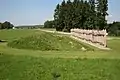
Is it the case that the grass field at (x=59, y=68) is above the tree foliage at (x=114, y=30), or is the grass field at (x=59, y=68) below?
above

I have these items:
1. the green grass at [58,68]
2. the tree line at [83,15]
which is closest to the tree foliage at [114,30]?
the tree line at [83,15]

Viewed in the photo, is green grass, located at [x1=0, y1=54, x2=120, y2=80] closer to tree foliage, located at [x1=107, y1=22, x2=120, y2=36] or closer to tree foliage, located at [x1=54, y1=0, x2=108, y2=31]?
tree foliage, located at [x1=107, y1=22, x2=120, y2=36]

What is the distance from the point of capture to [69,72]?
1255cm

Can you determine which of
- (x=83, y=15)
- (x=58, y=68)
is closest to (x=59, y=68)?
(x=58, y=68)

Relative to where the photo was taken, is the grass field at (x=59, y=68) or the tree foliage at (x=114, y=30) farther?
the tree foliage at (x=114, y=30)

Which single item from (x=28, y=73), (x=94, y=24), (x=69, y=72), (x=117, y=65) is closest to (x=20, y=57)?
(x=28, y=73)

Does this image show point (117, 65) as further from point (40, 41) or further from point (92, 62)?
point (40, 41)

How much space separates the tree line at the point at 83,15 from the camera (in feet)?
335

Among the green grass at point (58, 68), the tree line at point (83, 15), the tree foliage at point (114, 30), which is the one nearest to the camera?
the green grass at point (58, 68)

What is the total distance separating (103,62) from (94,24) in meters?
89.6

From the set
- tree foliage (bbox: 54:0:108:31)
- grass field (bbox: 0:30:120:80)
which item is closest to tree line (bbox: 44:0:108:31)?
tree foliage (bbox: 54:0:108:31)

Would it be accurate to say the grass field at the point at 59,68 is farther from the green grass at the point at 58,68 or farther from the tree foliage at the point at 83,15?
the tree foliage at the point at 83,15

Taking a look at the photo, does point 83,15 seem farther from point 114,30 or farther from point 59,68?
point 59,68

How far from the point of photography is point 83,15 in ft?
375
